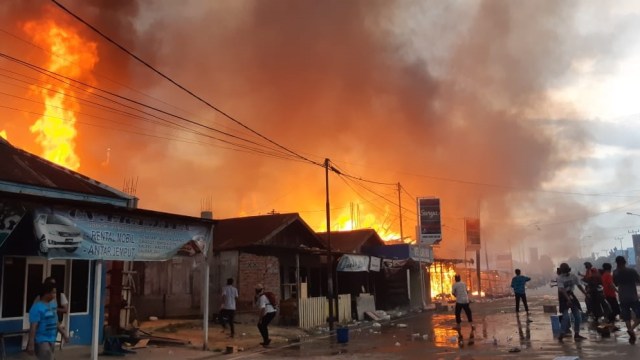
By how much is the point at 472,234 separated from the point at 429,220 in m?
13.7

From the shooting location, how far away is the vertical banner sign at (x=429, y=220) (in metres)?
31.8

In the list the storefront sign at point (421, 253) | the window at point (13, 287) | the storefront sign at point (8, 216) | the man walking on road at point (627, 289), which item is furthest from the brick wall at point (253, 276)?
the man walking on road at point (627, 289)

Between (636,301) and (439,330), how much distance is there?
253 inches

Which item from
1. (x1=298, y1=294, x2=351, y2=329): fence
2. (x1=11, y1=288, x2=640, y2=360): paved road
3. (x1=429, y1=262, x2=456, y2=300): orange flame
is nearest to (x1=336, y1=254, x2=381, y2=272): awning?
(x1=298, y1=294, x2=351, y2=329): fence

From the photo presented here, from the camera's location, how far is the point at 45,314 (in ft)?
24.0

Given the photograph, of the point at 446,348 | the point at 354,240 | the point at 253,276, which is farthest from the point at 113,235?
the point at 354,240

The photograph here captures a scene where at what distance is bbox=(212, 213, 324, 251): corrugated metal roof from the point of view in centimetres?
2116

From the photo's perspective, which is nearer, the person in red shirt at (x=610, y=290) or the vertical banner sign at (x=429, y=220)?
the person in red shirt at (x=610, y=290)

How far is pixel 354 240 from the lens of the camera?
97.3ft

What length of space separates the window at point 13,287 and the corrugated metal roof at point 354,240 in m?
17.5

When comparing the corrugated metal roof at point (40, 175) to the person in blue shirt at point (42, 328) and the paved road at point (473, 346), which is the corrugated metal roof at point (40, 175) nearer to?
the person in blue shirt at point (42, 328)

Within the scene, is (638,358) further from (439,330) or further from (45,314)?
(45,314)

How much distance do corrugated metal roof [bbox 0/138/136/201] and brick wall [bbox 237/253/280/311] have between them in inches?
248

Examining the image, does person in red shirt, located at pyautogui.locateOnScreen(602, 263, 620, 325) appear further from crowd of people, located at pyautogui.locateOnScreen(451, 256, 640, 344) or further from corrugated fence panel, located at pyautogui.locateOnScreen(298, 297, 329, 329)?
corrugated fence panel, located at pyautogui.locateOnScreen(298, 297, 329, 329)
